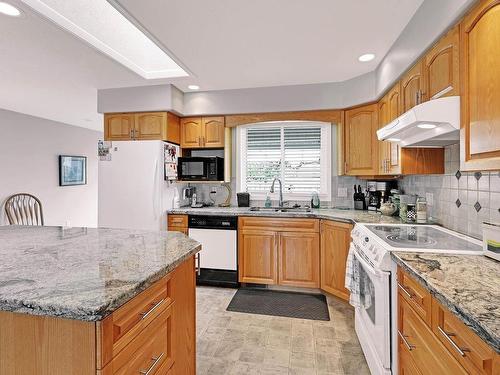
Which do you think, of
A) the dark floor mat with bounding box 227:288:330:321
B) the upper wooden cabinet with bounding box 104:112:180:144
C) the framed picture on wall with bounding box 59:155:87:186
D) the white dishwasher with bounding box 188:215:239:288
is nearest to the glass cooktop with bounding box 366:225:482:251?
the dark floor mat with bounding box 227:288:330:321

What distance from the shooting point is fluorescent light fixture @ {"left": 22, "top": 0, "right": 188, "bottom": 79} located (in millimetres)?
2006

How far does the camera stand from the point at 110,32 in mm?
2436

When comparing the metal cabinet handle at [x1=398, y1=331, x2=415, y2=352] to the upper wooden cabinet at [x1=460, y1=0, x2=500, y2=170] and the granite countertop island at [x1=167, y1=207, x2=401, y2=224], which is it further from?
the granite countertop island at [x1=167, y1=207, x2=401, y2=224]

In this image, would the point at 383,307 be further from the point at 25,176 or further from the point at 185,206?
the point at 25,176

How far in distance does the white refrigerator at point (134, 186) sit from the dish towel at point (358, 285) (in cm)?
212

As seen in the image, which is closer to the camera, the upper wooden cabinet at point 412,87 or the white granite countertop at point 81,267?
the white granite countertop at point 81,267

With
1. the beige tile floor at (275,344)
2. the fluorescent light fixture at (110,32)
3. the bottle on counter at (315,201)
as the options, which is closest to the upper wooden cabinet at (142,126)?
the fluorescent light fixture at (110,32)

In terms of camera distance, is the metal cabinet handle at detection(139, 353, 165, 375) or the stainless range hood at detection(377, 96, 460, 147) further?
the stainless range hood at detection(377, 96, 460, 147)

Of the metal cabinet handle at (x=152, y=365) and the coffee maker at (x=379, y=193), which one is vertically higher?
the coffee maker at (x=379, y=193)

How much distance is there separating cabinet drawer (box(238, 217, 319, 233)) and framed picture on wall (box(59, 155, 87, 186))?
157 inches

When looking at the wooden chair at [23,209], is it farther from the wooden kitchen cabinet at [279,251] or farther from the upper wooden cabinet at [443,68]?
the upper wooden cabinet at [443,68]

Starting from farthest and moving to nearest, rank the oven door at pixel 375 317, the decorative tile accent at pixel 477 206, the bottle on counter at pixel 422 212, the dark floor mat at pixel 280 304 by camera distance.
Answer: the dark floor mat at pixel 280 304, the bottle on counter at pixel 422 212, the decorative tile accent at pixel 477 206, the oven door at pixel 375 317

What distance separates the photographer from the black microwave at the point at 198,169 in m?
3.56

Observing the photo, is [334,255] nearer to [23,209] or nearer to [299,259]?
[299,259]
